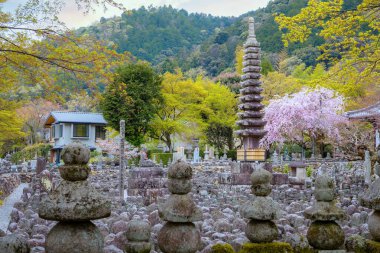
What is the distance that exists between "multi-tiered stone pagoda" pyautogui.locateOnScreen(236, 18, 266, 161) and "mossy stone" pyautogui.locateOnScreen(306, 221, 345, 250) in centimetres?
1616

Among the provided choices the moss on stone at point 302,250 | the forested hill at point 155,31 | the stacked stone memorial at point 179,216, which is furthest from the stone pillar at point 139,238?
the forested hill at point 155,31

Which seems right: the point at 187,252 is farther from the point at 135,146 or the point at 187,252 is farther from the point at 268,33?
the point at 268,33

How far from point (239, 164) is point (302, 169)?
2977 mm

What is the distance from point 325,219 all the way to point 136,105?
36314mm

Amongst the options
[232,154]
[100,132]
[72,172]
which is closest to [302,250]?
[72,172]

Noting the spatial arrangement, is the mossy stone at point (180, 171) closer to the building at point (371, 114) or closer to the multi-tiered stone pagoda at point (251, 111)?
the multi-tiered stone pagoda at point (251, 111)

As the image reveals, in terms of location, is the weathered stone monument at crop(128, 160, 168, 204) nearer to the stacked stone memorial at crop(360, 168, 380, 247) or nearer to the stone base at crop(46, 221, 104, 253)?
the stacked stone memorial at crop(360, 168, 380, 247)

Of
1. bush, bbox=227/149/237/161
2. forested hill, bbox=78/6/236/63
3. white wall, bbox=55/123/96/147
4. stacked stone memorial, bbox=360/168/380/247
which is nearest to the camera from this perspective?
stacked stone memorial, bbox=360/168/380/247

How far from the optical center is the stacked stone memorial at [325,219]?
193 inches

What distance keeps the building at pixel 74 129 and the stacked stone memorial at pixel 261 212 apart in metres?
43.6

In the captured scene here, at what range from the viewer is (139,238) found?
15.8ft

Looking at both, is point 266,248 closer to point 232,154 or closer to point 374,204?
point 374,204

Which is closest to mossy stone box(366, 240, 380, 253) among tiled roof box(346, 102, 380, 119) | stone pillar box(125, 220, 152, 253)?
stone pillar box(125, 220, 152, 253)

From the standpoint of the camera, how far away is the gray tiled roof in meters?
47.1
